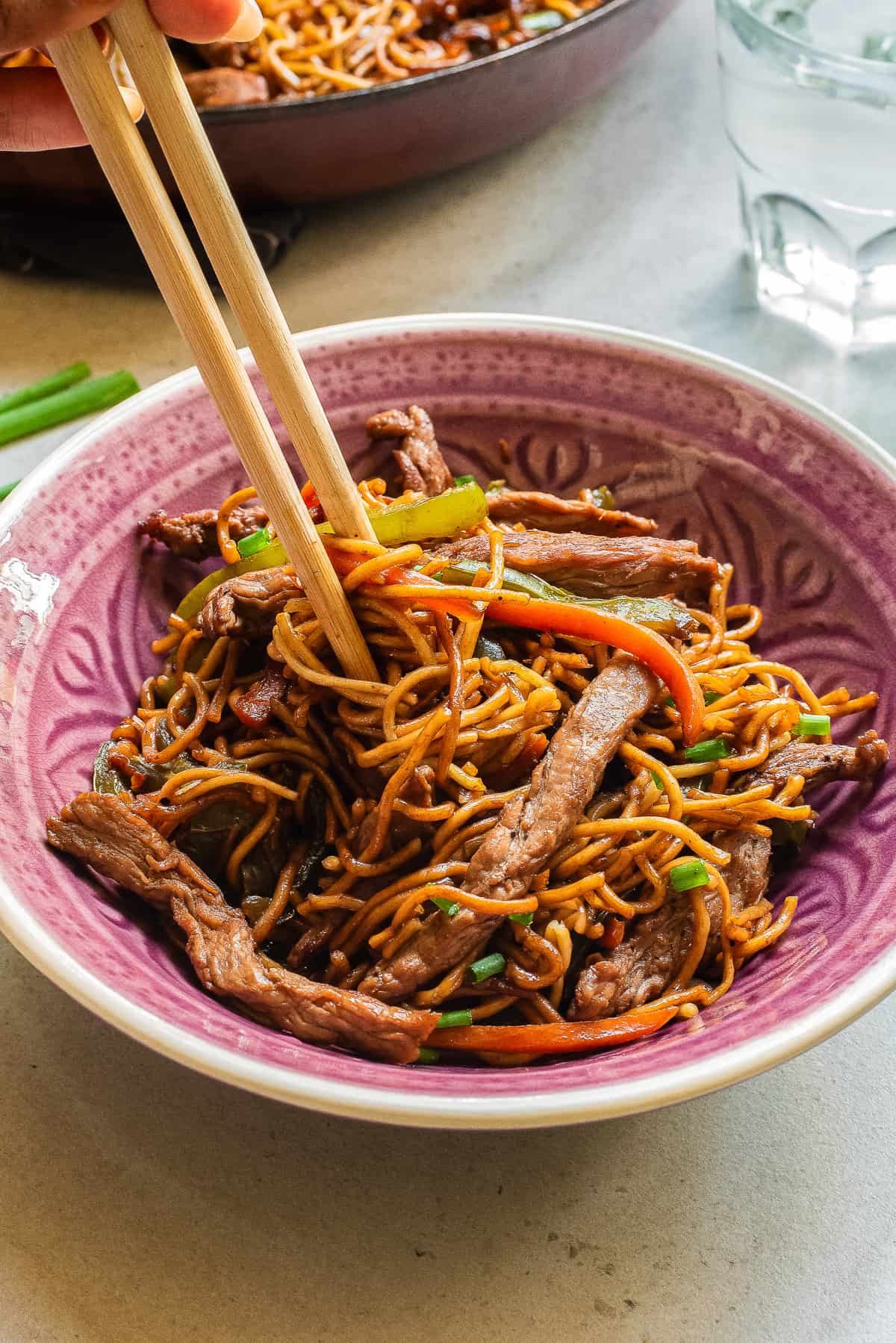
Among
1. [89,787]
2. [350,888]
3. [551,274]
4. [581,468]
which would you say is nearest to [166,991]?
[350,888]

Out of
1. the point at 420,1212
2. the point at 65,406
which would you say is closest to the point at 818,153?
the point at 65,406

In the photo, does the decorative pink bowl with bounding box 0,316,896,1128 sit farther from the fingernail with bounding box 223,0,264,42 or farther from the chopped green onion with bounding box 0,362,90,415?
the chopped green onion with bounding box 0,362,90,415

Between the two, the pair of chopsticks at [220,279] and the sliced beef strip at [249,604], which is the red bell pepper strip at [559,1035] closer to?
the pair of chopsticks at [220,279]

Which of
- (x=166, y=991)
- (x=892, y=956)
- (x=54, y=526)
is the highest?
(x=54, y=526)

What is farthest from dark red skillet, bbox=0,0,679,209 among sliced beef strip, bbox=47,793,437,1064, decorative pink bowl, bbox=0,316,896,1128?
sliced beef strip, bbox=47,793,437,1064

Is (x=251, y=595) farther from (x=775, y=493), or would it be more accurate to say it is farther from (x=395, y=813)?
(x=775, y=493)

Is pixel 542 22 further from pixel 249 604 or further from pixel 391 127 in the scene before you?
pixel 249 604
